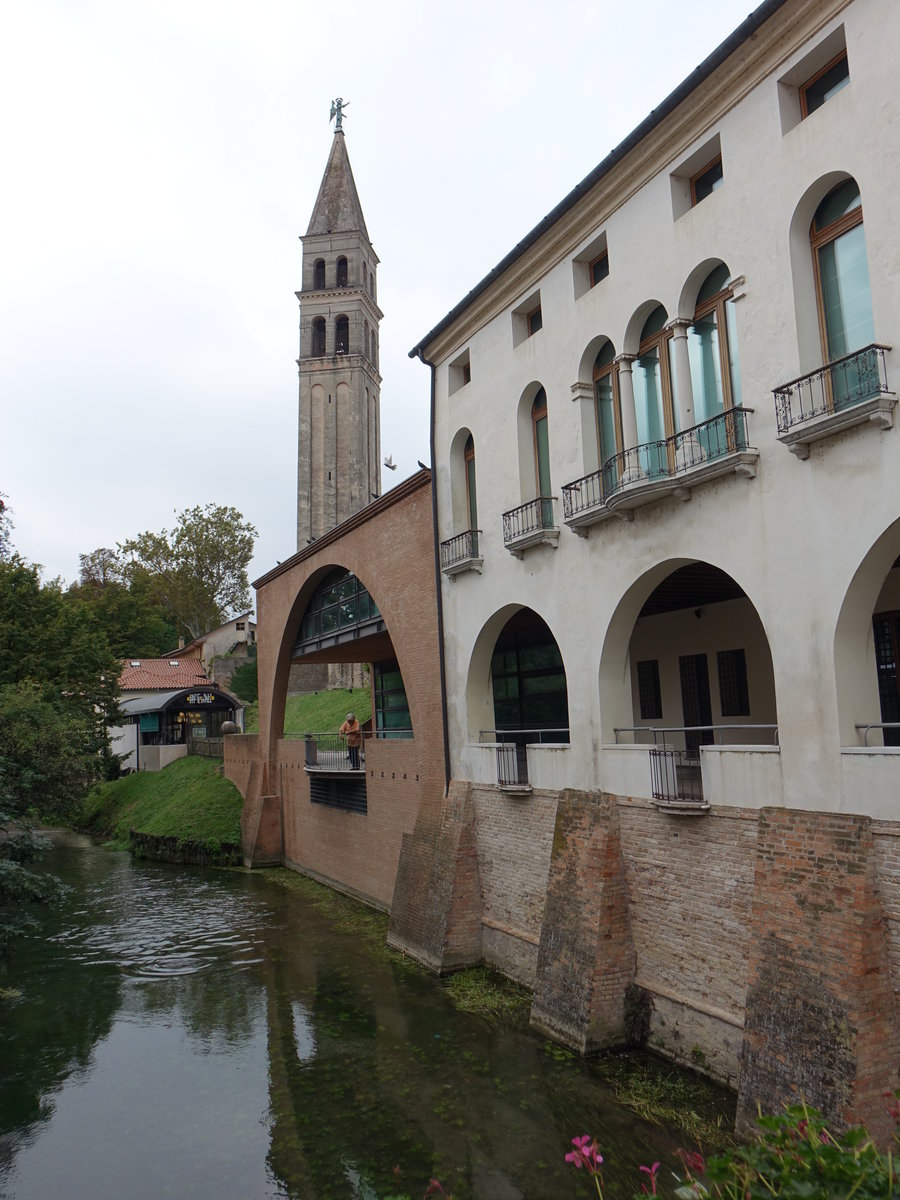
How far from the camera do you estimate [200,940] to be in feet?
56.4

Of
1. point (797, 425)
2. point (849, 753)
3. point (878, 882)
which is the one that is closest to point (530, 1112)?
point (878, 882)

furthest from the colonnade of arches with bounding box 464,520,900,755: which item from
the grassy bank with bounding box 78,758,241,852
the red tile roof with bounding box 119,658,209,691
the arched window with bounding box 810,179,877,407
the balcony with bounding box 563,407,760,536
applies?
the red tile roof with bounding box 119,658,209,691

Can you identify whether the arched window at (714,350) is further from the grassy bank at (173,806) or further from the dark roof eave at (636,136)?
the grassy bank at (173,806)

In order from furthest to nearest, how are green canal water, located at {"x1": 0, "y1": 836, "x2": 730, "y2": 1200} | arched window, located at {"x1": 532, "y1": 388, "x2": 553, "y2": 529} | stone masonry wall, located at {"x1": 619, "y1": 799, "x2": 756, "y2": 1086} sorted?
arched window, located at {"x1": 532, "y1": 388, "x2": 553, "y2": 529} → stone masonry wall, located at {"x1": 619, "y1": 799, "x2": 756, "y2": 1086} → green canal water, located at {"x1": 0, "y1": 836, "x2": 730, "y2": 1200}

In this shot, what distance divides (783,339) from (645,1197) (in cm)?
775

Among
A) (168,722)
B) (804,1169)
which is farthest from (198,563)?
(804,1169)

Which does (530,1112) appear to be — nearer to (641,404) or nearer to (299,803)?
(641,404)

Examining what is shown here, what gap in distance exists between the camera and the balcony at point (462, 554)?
46.8ft

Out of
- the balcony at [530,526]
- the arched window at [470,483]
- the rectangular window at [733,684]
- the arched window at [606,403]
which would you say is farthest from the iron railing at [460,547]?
the rectangular window at [733,684]

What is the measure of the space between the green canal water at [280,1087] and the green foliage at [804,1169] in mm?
4512

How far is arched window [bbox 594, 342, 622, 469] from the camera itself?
456 inches

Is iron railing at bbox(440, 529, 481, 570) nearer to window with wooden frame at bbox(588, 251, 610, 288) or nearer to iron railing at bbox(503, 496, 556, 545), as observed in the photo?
iron railing at bbox(503, 496, 556, 545)

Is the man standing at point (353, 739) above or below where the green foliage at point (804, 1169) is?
above

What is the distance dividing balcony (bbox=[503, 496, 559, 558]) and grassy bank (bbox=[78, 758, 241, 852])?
1825 cm
